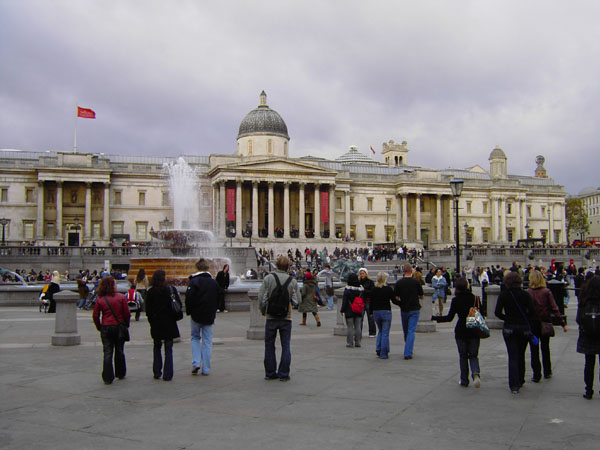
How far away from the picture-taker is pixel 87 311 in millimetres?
22469

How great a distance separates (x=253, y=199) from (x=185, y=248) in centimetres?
3162

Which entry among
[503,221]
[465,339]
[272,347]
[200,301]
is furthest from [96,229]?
[465,339]

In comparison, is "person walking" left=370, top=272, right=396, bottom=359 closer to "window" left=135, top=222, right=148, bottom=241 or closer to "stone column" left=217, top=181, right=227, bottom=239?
"stone column" left=217, top=181, right=227, bottom=239

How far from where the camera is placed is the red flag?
6328cm

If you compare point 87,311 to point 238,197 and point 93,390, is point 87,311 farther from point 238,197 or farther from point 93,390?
point 238,197

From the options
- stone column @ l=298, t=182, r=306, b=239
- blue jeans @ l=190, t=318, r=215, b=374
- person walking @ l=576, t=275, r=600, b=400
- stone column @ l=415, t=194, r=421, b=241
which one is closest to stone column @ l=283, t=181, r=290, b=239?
stone column @ l=298, t=182, r=306, b=239

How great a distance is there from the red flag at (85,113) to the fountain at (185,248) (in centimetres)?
1016

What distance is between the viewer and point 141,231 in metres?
67.9

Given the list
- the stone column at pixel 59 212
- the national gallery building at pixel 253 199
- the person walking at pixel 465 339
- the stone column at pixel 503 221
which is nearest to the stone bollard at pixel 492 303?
the person walking at pixel 465 339

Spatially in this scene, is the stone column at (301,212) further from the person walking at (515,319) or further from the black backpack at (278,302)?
the person walking at (515,319)

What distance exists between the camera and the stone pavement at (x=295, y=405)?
21.7ft

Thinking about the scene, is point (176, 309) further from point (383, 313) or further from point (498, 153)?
point (498, 153)

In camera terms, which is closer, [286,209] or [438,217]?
[286,209]

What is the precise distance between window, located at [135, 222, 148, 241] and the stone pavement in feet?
184
